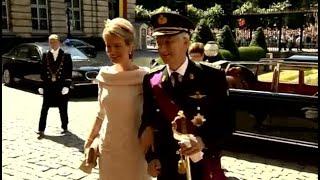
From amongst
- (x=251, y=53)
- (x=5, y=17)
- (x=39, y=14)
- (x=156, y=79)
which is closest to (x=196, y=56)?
(x=156, y=79)

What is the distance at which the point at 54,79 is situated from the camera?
7.93 meters

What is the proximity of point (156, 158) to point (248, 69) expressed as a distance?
4705mm

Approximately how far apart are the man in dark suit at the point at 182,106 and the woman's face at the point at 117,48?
0.29 m

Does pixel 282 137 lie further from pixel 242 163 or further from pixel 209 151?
pixel 209 151

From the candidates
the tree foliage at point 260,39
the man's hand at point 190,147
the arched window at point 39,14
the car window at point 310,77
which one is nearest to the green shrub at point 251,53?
the tree foliage at point 260,39

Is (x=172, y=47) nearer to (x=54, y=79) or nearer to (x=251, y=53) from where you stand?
(x=54, y=79)

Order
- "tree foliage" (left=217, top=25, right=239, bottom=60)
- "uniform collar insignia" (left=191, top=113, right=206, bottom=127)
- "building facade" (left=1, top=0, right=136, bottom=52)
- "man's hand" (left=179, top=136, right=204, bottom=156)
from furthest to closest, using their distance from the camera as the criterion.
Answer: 1. "building facade" (left=1, top=0, right=136, bottom=52)
2. "tree foliage" (left=217, top=25, right=239, bottom=60)
3. "uniform collar insignia" (left=191, top=113, right=206, bottom=127)
4. "man's hand" (left=179, top=136, right=204, bottom=156)

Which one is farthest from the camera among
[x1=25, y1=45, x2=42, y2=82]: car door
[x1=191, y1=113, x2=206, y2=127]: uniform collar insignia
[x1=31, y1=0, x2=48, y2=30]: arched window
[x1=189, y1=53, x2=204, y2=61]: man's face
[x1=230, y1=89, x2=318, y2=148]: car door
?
[x1=31, y1=0, x2=48, y2=30]: arched window

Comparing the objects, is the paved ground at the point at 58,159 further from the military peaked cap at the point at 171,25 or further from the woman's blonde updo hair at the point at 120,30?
the military peaked cap at the point at 171,25

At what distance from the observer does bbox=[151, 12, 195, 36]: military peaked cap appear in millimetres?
2680

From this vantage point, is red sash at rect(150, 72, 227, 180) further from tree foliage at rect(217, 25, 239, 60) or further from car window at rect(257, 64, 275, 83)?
tree foliage at rect(217, 25, 239, 60)

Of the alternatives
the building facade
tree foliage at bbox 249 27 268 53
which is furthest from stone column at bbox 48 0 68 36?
tree foliage at bbox 249 27 268 53

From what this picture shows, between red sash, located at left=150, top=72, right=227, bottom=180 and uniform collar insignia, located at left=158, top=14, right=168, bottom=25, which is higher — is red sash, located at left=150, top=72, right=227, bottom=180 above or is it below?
below

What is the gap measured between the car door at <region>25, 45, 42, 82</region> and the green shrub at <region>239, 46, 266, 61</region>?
13.1 meters
